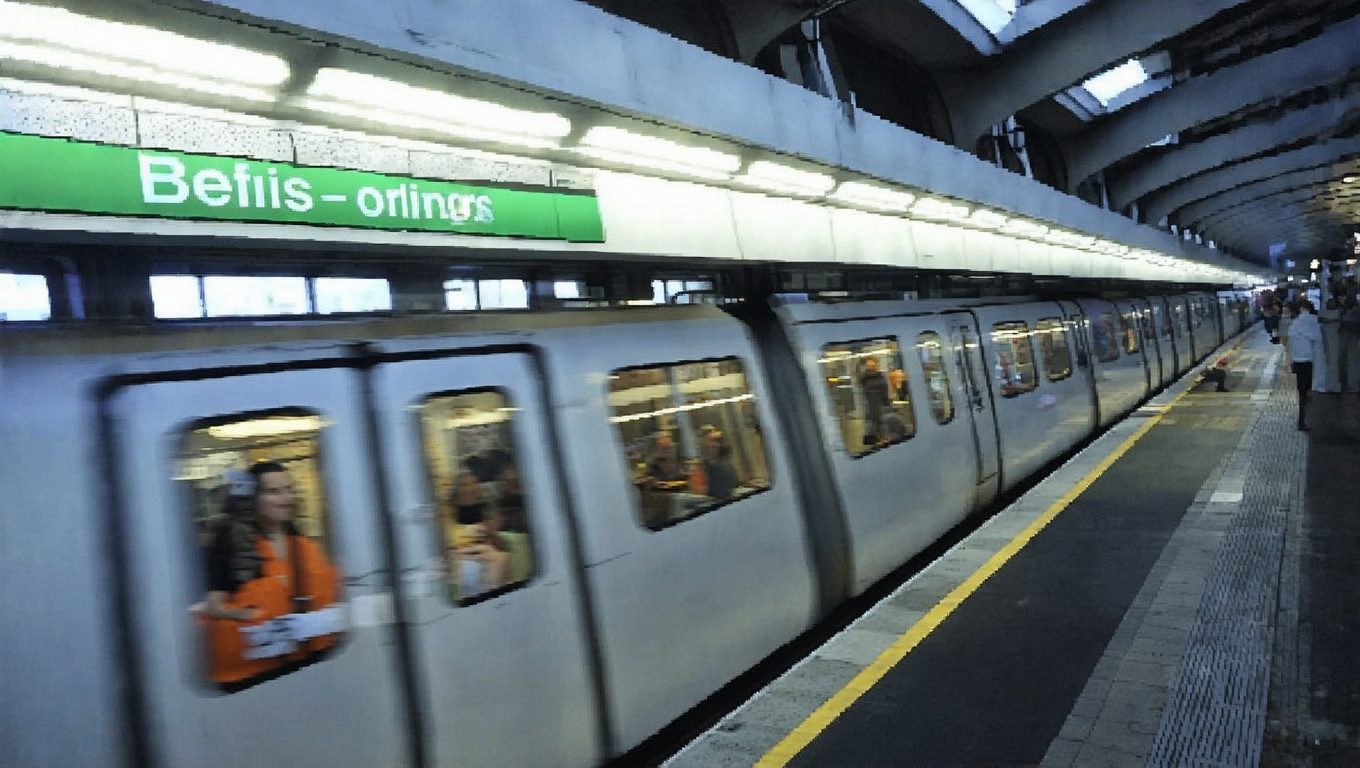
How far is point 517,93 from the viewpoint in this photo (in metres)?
4.91

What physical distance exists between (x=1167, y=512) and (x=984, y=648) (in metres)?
3.73

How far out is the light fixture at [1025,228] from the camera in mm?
14422

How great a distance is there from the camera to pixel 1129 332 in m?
15.8

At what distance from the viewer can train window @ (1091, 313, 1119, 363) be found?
1327 cm

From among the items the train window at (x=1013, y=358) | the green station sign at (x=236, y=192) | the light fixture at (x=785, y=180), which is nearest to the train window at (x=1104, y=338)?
the train window at (x=1013, y=358)

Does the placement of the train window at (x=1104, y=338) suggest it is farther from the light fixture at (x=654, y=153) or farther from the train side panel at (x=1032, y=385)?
the light fixture at (x=654, y=153)

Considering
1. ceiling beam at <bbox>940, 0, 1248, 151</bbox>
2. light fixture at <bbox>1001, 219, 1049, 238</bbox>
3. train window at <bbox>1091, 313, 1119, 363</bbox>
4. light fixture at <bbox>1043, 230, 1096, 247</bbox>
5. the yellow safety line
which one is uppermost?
ceiling beam at <bbox>940, 0, 1248, 151</bbox>

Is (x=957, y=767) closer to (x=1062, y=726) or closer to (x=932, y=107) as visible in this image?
(x=1062, y=726)

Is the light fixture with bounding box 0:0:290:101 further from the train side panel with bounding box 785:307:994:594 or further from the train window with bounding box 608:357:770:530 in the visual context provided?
the train side panel with bounding box 785:307:994:594

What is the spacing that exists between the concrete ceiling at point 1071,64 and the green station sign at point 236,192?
400 cm

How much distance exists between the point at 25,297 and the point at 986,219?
12.7 meters

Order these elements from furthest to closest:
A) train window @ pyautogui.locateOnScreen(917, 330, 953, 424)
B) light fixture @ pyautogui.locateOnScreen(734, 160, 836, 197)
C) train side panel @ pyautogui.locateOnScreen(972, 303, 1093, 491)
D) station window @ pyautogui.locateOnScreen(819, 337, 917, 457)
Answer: train side panel @ pyautogui.locateOnScreen(972, 303, 1093, 491) → light fixture @ pyautogui.locateOnScreen(734, 160, 836, 197) → train window @ pyautogui.locateOnScreen(917, 330, 953, 424) → station window @ pyautogui.locateOnScreen(819, 337, 917, 457)

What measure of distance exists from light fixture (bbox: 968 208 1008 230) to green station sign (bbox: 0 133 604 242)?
8412mm

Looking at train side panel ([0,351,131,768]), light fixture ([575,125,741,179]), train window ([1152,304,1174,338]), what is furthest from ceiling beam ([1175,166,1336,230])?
train side panel ([0,351,131,768])
